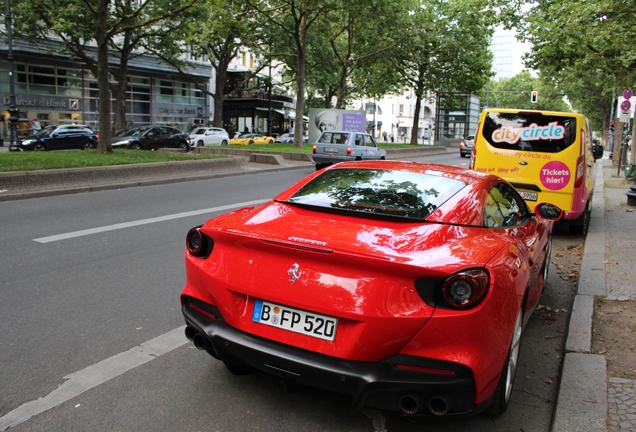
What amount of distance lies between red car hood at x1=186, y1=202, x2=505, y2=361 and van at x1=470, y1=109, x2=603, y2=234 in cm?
659

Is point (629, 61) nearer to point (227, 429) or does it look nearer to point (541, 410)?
point (541, 410)

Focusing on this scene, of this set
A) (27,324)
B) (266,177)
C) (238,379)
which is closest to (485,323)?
(238,379)

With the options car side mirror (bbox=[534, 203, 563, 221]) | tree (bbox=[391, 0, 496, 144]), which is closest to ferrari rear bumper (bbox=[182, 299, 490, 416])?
car side mirror (bbox=[534, 203, 563, 221])

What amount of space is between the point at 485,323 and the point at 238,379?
1.72 meters

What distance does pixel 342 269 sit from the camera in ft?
9.24

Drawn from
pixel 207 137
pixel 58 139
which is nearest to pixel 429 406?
pixel 58 139

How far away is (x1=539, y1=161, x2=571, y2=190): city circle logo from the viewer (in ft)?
29.9

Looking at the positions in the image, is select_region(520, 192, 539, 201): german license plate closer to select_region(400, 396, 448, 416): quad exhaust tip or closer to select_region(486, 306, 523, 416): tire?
select_region(486, 306, 523, 416): tire

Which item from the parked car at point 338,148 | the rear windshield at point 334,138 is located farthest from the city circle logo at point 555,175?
the rear windshield at point 334,138

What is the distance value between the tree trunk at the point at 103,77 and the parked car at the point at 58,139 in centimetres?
1199

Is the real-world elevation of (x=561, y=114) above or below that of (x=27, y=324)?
above

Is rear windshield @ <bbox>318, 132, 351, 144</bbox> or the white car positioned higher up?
rear windshield @ <bbox>318, 132, 351, 144</bbox>

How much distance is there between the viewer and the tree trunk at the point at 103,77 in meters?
16.9

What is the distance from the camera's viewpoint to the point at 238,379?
3.64 m
